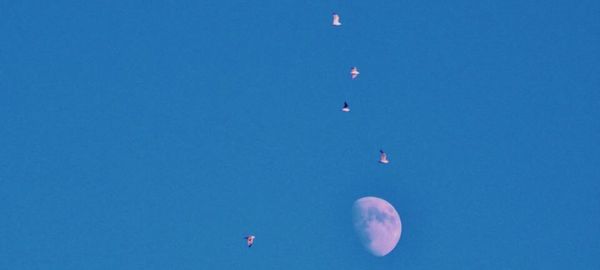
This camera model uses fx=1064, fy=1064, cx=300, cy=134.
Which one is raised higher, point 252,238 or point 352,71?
point 352,71

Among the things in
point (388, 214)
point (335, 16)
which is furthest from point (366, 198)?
point (335, 16)

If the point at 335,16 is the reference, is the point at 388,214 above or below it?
below

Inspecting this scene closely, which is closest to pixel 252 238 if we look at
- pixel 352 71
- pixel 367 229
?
pixel 367 229

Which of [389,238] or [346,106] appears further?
[389,238]

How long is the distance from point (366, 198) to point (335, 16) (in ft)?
48.0

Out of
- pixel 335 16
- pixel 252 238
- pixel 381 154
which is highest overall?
pixel 335 16

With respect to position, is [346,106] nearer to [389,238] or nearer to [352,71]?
[352,71]

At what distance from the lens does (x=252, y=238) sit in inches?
3034

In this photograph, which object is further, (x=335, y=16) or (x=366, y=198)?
(x=366, y=198)

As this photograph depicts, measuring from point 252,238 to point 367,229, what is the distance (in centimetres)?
856

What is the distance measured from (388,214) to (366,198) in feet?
7.21

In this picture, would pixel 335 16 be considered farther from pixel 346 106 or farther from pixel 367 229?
pixel 367 229

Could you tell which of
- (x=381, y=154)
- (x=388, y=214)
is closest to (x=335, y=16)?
(x=381, y=154)

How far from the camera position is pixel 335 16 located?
75000mm
